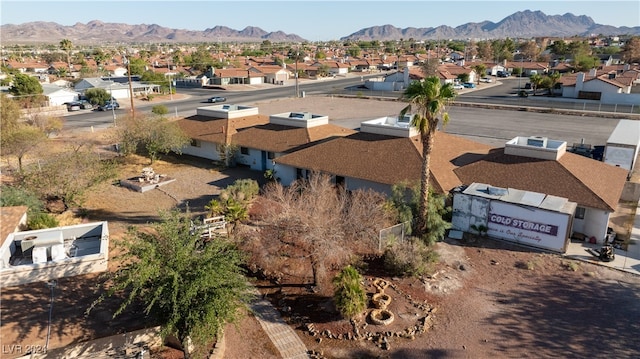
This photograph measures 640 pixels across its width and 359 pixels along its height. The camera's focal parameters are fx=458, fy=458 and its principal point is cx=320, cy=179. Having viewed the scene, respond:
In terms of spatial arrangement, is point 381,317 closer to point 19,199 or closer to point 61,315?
point 61,315

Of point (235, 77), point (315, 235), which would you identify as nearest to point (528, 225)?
point (315, 235)

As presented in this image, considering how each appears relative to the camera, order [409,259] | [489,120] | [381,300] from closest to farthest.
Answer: [381,300] → [409,259] → [489,120]

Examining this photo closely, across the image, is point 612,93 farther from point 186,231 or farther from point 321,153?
point 186,231

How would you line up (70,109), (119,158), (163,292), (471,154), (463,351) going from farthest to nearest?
(70,109)
(119,158)
(471,154)
(463,351)
(163,292)

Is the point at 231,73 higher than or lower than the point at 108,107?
higher

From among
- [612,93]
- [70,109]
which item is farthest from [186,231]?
[612,93]

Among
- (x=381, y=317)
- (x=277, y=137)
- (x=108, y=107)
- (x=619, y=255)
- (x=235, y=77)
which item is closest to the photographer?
(x=381, y=317)
